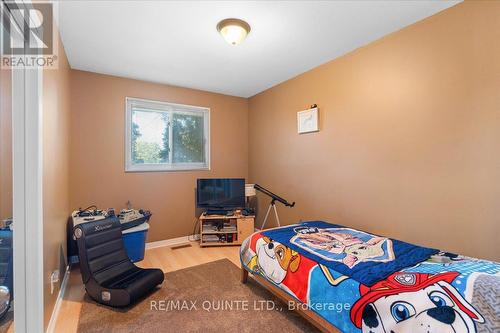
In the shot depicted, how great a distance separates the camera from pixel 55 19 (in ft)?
6.84

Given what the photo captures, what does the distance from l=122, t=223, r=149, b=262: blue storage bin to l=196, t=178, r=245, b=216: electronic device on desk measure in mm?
973

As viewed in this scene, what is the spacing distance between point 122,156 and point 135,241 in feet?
4.06

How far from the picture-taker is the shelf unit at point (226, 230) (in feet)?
12.3

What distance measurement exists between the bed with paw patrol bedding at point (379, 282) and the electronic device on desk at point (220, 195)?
1.61m

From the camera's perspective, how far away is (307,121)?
335 centimetres

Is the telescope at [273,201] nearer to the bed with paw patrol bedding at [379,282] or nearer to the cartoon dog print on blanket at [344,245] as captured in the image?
the cartoon dog print on blanket at [344,245]

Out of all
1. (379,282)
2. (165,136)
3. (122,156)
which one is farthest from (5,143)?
(165,136)

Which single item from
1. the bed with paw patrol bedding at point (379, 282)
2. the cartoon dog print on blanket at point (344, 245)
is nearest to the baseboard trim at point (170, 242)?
the bed with paw patrol bedding at point (379, 282)

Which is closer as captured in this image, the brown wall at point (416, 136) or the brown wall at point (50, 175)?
the brown wall at point (50, 175)

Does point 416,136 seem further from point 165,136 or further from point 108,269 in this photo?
point 165,136

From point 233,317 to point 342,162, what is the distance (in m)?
2.05

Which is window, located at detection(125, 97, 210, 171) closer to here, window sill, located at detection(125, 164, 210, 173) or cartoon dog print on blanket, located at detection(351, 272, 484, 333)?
window sill, located at detection(125, 164, 210, 173)

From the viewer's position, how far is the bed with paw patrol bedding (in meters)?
1.19

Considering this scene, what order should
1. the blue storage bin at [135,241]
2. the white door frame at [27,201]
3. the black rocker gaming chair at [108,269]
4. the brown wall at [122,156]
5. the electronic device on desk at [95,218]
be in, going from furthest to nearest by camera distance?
the brown wall at [122,156] → the blue storage bin at [135,241] → the electronic device on desk at [95,218] → the black rocker gaming chair at [108,269] → the white door frame at [27,201]
